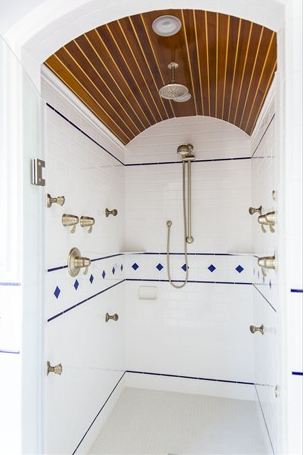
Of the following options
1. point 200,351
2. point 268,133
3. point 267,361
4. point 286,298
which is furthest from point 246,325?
point 286,298

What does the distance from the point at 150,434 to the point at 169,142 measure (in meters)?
2.11

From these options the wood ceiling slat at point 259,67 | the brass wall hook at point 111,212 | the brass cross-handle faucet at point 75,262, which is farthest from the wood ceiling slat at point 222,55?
the brass cross-handle faucet at point 75,262

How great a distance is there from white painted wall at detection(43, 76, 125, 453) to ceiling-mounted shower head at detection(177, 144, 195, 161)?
20.4 inches

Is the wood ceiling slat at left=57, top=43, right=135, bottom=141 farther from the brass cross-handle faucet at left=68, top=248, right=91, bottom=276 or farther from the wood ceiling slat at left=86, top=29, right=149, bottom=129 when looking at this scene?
the brass cross-handle faucet at left=68, top=248, right=91, bottom=276

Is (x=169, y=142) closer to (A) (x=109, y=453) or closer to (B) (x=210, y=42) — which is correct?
(B) (x=210, y=42)

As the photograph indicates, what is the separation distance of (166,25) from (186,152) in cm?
116

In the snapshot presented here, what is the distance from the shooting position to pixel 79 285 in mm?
1744

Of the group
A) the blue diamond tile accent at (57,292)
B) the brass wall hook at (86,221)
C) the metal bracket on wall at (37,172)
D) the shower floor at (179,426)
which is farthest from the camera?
the shower floor at (179,426)

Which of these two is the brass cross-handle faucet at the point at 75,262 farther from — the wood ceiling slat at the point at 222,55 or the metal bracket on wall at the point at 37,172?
the wood ceiling slat at the point at 222,55

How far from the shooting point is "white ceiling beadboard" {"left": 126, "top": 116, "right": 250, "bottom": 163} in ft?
8.04

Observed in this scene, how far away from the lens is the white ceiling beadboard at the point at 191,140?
2.45 metres

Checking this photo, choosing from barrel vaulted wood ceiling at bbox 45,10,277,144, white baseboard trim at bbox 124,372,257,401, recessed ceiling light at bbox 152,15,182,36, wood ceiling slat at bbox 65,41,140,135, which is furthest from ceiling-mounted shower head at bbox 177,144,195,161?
white baseboard trim at bbox 124,372,257,401

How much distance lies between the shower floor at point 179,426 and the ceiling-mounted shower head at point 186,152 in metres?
1.89

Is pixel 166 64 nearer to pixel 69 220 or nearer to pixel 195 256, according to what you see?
pixel 69 220
